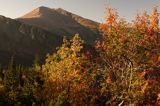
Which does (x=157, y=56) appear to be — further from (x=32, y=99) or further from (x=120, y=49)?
(x=32, y=99)

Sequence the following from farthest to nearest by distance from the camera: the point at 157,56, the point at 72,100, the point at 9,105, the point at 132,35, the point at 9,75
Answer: the point at 9,75
the point at 72,100
the point at 9,105
the point at 157,56
the point at 132,35

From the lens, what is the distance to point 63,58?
202 ft

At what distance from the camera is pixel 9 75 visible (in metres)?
69.2

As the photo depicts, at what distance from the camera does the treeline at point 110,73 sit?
49000 millimetres

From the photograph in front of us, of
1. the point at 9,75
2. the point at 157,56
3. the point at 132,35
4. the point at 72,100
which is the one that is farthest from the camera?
the point at 9,75

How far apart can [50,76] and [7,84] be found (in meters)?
9.29

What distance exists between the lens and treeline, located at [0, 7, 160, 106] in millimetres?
49000

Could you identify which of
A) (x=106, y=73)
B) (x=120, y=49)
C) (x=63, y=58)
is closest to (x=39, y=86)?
(x=63, y=58)

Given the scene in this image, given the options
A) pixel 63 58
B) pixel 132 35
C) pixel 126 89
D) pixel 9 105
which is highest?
pixel 132 35

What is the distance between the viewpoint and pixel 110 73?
179 feet

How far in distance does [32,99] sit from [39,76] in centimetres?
1100

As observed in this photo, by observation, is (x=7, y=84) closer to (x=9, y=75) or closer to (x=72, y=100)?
(x=9, y=75)

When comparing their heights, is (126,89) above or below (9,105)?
above

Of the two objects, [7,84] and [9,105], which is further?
[7,84]
